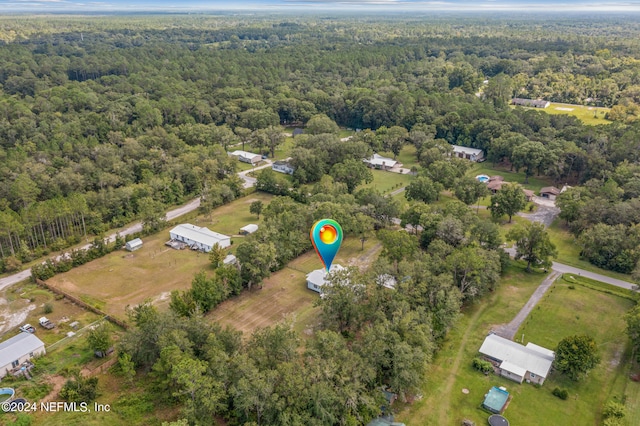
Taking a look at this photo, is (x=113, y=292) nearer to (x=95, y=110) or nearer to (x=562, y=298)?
(x=562, y=298)

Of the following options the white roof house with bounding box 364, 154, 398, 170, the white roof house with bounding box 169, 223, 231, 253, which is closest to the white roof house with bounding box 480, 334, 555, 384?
the white roof house with bounding box 169, 223, 231, 253

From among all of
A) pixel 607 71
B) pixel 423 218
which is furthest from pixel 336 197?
pixel 607 71

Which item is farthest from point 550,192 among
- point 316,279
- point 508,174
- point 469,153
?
point 316,279

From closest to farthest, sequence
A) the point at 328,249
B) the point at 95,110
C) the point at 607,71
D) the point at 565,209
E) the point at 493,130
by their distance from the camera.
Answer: the point at 328,249, the point at 565,209, the point at 493,130, the point at 95,110, the point at 607,71

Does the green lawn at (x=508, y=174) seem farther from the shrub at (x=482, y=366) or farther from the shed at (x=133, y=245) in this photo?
the shed at (x=133, y=245)

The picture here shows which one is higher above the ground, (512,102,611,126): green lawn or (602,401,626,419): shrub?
(512,102,611,126): green lawn

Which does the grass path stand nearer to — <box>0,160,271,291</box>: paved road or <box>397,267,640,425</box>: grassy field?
<box>397,267,640,425</box>: grassy field
